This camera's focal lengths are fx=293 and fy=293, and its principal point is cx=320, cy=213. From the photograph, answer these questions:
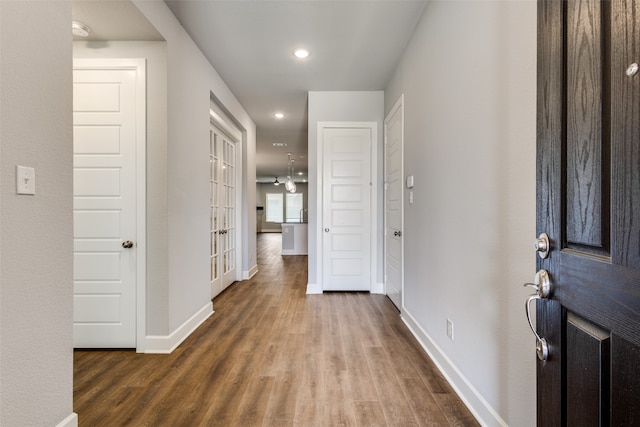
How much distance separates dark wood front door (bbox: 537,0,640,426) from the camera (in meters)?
0.60

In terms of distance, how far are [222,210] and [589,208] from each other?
3.96m

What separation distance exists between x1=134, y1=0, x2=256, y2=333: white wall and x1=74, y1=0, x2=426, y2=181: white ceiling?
145 mm

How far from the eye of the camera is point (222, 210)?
4.11 meters

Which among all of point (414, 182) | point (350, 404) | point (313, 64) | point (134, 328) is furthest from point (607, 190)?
point (313, 64)

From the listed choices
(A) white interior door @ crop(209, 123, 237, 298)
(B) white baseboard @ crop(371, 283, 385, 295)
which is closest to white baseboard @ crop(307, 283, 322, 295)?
(B) white baseboard @ crop(371, 283, 385, 295)

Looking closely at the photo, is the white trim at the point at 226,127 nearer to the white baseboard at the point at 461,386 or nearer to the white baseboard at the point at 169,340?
the white baseboard at the point at 169,340

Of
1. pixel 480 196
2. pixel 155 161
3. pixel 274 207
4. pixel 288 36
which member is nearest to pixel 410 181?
pixel 480 196

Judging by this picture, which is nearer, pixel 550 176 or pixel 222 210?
pixel 550 176

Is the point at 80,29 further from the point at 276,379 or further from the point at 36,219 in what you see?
the point at 276,379

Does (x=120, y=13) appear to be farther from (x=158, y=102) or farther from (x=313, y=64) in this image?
(x=313, y=64)

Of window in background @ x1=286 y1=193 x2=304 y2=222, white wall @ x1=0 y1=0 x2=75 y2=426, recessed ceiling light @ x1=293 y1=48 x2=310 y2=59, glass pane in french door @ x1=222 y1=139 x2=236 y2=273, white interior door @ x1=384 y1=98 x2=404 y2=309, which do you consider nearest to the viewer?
white wall @ x1=0 y1=0 x2=75 y2=426

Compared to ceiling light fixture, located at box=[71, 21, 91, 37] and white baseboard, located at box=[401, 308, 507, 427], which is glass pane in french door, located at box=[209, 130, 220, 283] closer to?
ceiling light fixture, located at box=[71, 21, 91, 37]

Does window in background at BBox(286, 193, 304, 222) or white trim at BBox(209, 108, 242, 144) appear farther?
window in background at BBox(286, 193, 304, 222)

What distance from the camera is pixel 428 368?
6.77 feet
